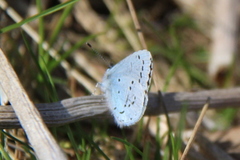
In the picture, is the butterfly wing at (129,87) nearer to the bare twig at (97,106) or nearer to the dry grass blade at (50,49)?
the bare twig at (97,106)

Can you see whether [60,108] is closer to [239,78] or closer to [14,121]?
[14,121]

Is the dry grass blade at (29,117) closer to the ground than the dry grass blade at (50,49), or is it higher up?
closer to the ground

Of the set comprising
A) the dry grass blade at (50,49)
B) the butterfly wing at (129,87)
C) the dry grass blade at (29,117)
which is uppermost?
the dry grass blade at (50,49)

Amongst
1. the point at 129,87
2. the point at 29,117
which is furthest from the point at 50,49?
the point at 29,117

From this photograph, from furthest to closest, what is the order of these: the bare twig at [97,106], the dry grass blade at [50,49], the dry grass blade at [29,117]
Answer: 1. the dry grass blade at [50,49]
2. the bare twig at [97,106]
3. the dry grass blade at [29,117]

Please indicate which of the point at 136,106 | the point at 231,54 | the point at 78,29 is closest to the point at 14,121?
the point at 136,106

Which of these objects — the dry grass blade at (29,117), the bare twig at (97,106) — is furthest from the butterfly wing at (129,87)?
the dry grass blade at (29,117)
